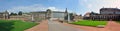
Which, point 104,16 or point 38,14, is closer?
point 104,16

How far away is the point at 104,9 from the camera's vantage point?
97.1 m

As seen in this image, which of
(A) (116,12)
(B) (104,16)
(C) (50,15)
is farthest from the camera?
(C) (50,15)

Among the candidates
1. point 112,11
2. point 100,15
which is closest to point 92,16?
point 100,15

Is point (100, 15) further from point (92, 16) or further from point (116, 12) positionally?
point (116, 12)

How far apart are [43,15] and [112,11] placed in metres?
36.6

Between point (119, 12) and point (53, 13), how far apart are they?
34.6 meters

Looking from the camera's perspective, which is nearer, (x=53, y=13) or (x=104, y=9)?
(x=104, y=9)

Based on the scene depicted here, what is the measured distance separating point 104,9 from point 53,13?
29.7 m

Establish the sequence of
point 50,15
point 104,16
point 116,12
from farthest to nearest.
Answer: point 50,15 < point 116,12 < point 104,16

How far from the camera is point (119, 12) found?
97.1m

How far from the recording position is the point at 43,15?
117375 millimetres

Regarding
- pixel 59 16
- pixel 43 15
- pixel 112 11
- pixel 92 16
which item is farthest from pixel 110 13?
pixel 43 15

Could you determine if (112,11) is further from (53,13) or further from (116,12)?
(53,13)

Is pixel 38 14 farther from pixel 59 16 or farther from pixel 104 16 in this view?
pixel 104 16
